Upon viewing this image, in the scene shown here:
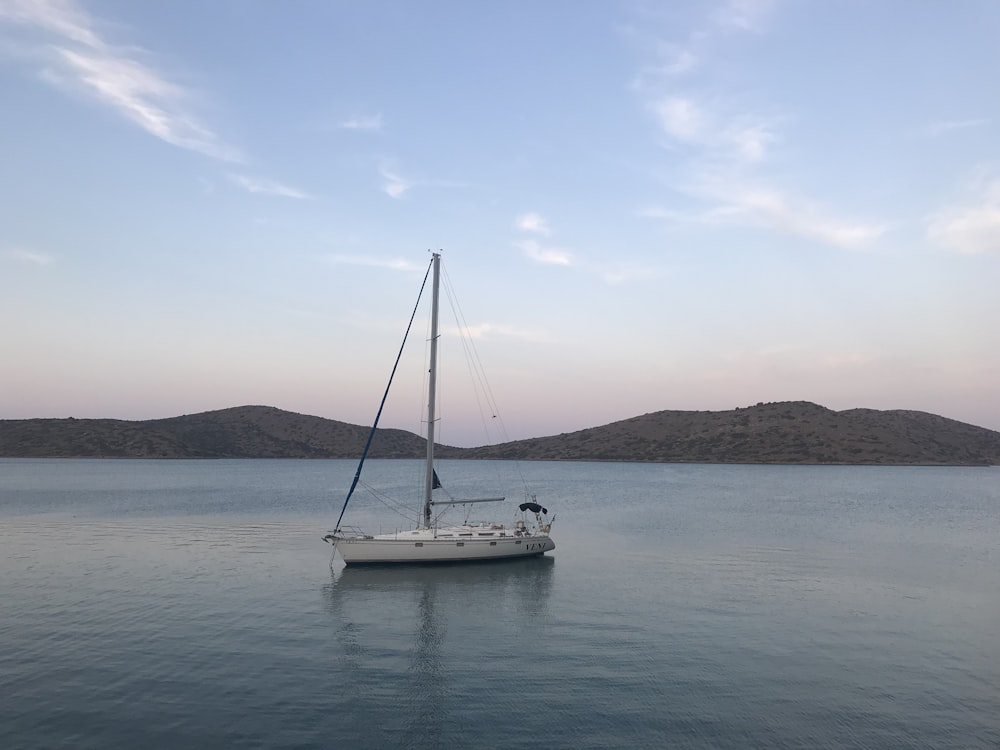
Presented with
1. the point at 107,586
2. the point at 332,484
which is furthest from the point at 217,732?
the point at 332,484

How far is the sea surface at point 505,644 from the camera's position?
1836 cm

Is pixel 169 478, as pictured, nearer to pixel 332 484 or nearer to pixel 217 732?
pixel 332 484

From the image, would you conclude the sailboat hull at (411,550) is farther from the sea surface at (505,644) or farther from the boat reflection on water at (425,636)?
the sea surface at (505,644)

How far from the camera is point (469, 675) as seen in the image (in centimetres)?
2262

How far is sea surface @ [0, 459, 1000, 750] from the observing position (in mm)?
18359

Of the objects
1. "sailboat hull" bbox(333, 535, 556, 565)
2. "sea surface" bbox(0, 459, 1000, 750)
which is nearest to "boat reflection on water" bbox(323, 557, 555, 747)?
"sea surface" bbox(0, 459, 1000, 750)

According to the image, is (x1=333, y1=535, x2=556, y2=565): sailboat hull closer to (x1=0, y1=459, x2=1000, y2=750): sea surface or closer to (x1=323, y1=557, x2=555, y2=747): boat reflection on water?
(x1=323, y1=557, x2=555, y2=747): boat reflection on water

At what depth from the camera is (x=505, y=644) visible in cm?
2617

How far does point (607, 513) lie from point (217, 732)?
58886 mm

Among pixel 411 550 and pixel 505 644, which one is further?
pixel 411 550

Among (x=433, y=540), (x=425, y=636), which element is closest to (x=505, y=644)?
(x=425, y=636)

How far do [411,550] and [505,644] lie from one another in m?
15.5

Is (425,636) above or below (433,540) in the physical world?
below

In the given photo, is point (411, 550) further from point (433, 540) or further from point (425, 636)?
point (425, 636)
